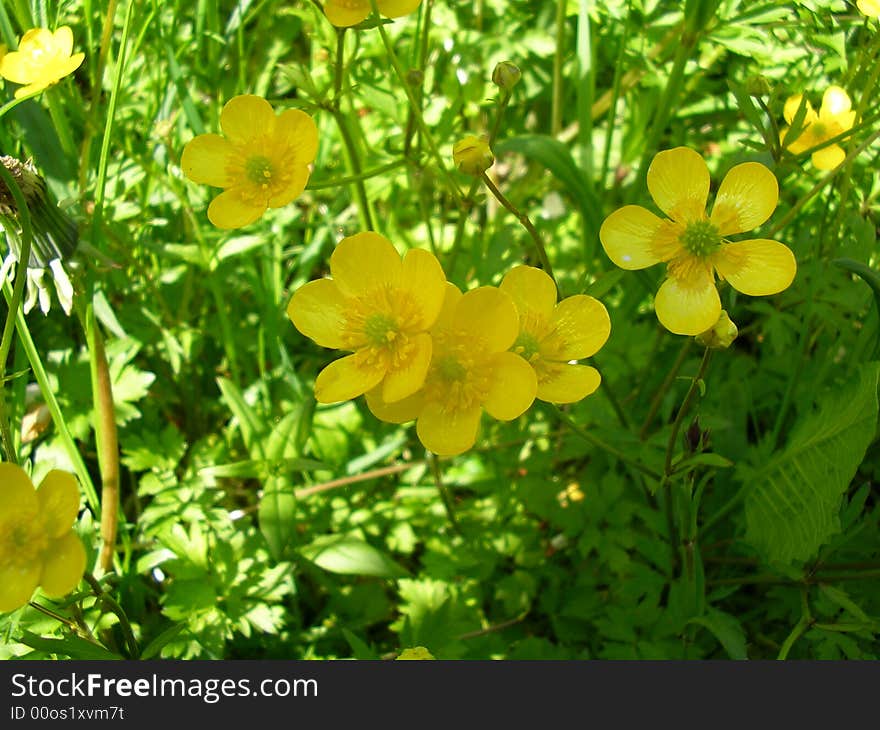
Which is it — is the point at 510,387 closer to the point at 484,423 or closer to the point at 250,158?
the point at 250,158

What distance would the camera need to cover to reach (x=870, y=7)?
159cm

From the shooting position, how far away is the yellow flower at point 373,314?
126 cm

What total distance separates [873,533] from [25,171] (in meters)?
1.94

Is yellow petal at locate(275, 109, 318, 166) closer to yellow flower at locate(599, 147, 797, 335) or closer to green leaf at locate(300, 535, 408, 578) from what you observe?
yellow flower at locate(599, 147, 797, 335)

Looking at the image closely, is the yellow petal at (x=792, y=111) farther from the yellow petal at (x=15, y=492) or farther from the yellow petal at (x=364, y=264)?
the yellow petal at (x=15, y=492)

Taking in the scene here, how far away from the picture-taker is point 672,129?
2.66 meters

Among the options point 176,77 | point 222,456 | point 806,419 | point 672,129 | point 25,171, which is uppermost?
point 672,129

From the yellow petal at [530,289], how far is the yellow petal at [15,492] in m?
0.83

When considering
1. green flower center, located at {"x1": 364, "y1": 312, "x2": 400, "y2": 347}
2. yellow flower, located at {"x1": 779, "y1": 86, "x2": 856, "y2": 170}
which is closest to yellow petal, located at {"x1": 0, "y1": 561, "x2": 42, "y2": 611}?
green flower center, located at {"x1": 364, "y1": 312, "x2": 400, "y2": 347}

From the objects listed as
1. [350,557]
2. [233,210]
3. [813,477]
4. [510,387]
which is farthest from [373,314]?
[813,477]

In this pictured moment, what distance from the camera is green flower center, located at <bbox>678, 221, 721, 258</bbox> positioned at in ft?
4.72

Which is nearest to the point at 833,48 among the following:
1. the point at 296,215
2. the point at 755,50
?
the point at 755,50

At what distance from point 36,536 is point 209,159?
30.7 inches

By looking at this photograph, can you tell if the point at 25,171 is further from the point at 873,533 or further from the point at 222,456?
the point at 873,533
